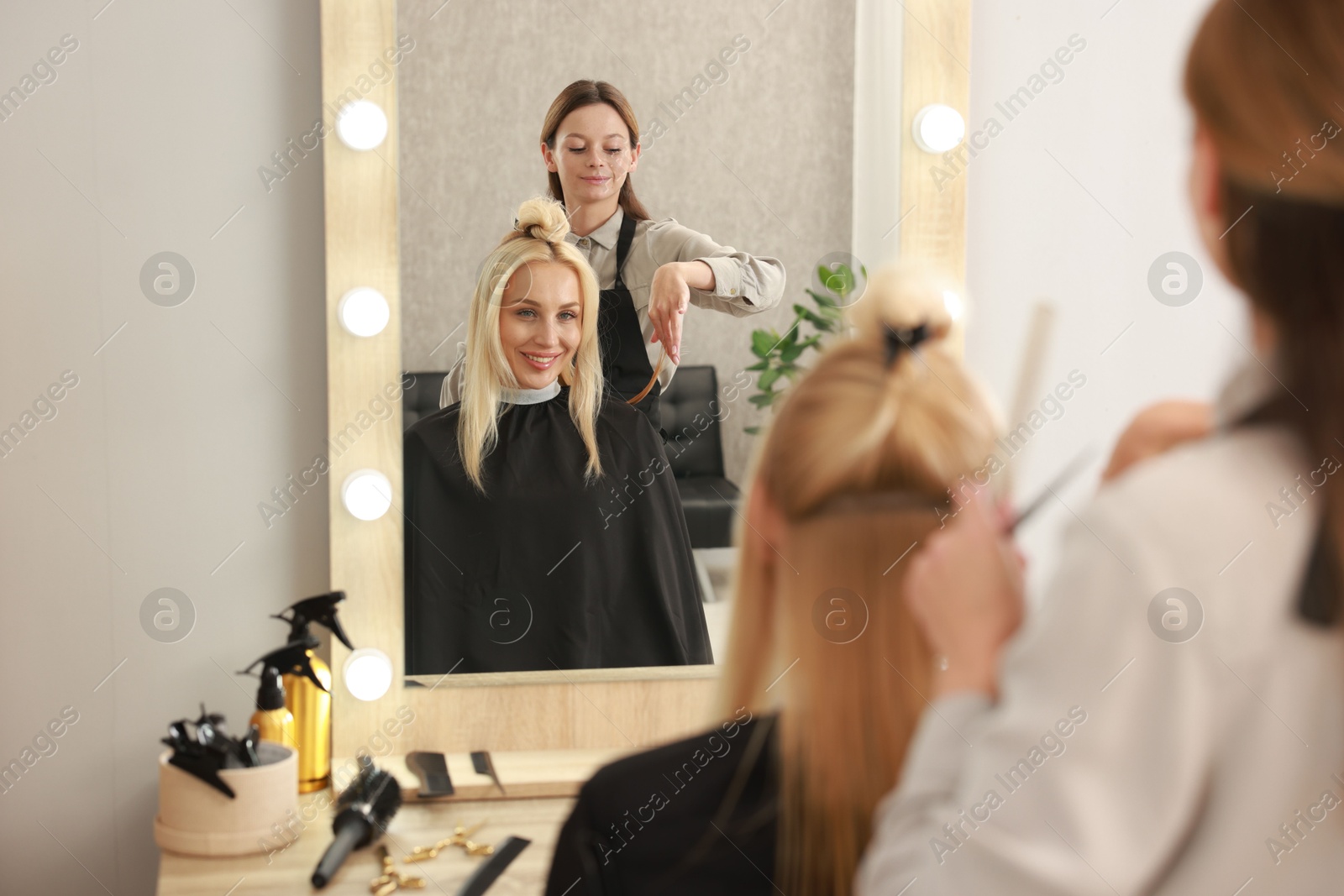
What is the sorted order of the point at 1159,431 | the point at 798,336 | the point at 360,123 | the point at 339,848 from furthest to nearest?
the point at 798,336 < the point at 360,123 < the point at 339,848 < the point at 1159,431

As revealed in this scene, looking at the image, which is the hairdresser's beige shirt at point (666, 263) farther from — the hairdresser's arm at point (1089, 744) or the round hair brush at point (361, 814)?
the hairdresser's arm at point (1089, 744)

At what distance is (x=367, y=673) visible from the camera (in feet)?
3.86

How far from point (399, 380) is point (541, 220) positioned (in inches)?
9.4

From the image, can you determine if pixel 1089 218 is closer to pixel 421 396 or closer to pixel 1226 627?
pixel 421 396

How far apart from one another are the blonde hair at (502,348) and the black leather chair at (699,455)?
88 mm

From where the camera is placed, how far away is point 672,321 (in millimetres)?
1184

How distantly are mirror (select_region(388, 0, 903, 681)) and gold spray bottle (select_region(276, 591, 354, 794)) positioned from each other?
0.31 feet

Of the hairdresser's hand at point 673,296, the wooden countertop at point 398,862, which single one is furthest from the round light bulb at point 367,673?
the hairdresser's hand at point 673,296

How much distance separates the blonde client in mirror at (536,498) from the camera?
116cm

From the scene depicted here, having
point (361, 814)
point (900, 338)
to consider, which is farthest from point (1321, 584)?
point (361, 814)

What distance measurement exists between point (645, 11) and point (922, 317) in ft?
2.26

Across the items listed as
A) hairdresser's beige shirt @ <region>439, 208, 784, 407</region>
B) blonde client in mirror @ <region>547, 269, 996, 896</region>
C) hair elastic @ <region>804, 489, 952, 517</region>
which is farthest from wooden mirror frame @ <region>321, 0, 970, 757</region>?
hair elastic @ <region>804, 489, 952, 517</region>

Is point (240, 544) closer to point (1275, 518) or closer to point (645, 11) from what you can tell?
point (645, 11)

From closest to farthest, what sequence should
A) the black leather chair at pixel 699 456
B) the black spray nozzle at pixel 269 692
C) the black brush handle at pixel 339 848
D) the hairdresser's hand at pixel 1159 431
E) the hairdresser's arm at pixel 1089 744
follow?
the hairdresser's arm at pixel 1089 744 → the hairdresser's hand at pixel 1159 431 → the black brush handle at pixel 339 848 → the black spray nozzle at pixel 269 692 → the black leather chair at pixel 699 456
